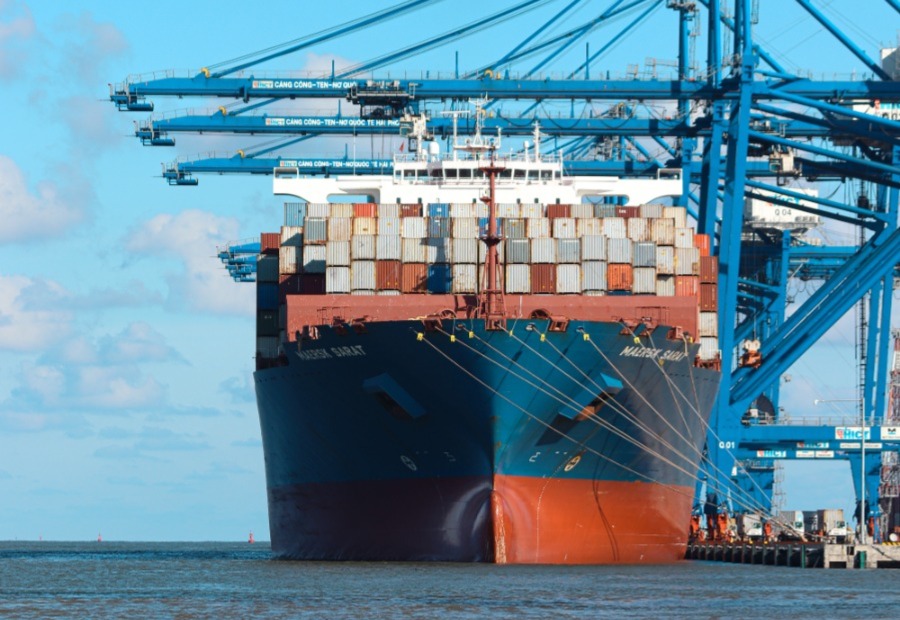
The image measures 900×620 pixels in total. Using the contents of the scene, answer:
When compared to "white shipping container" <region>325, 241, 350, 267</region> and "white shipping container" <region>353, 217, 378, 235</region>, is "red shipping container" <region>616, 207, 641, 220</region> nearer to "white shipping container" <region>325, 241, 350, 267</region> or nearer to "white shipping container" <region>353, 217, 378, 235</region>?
"white shipping container" <region>353, 217, 378, 235</region>

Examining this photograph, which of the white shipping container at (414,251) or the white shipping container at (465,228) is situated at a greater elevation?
the white shipping container at (465,228)

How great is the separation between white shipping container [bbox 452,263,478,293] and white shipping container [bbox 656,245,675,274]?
526cm

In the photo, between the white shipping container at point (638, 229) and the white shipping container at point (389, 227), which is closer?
the white shipping container at point (389, 227)

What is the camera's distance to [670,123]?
211 feet

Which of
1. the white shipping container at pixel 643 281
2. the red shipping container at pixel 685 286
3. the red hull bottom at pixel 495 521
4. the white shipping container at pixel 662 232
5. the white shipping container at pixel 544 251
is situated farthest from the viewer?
the white shipping container at pixel 662 232

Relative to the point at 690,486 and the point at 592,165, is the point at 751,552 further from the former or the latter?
the point at 592,165

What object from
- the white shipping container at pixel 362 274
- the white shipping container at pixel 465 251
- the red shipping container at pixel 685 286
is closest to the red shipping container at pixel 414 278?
the white shipping container at pixel 362 274

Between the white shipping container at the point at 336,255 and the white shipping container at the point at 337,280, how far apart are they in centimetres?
14

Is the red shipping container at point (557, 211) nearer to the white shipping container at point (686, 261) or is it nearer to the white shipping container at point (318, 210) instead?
the white shipping container at point (686, 261)

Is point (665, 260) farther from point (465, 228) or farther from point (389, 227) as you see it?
point (389, 227)

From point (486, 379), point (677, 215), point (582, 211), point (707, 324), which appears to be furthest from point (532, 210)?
point (486, 379)

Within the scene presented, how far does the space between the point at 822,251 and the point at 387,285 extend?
42.5m

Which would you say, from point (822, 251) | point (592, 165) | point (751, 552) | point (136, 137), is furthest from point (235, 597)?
point (822, 251)

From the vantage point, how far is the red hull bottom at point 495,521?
42.6 m
